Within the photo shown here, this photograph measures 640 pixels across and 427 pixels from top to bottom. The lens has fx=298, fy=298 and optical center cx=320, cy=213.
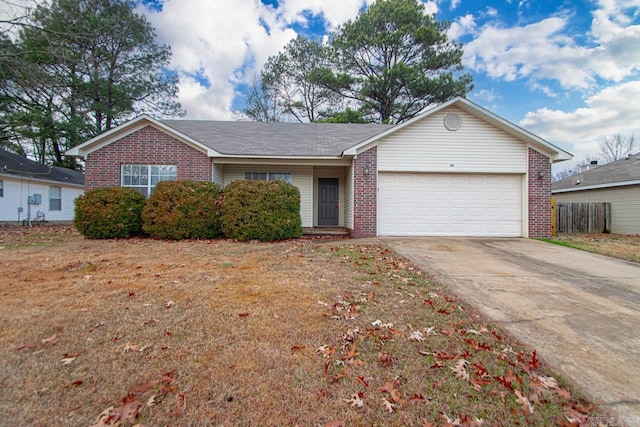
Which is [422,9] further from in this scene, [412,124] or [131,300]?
[131,300]

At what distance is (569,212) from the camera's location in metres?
13.6

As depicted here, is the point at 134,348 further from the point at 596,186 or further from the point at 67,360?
the point at 596,186

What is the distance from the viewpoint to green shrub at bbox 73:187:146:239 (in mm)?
9109

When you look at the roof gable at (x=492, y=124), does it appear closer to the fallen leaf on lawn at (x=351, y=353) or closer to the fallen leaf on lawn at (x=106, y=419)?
the fallen leaf on lawn at (x=351, y=353)

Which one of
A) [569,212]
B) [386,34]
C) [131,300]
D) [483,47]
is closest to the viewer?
[131,300]

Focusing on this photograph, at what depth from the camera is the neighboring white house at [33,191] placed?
14799 mm

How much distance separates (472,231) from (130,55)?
26057mm

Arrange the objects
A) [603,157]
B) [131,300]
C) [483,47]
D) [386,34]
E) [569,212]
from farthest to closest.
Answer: [603,157], [386,34], [483,47], [569,212], [131,300]

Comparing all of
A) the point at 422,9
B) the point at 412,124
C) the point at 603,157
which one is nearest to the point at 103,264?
the point at 412,124

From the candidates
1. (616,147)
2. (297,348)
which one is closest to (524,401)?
(297,348)

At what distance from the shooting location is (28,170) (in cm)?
1611

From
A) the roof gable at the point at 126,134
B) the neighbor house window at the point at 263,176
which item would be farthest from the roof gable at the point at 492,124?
the roof gable at the point at 126,134

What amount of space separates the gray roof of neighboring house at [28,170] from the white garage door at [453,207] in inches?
710

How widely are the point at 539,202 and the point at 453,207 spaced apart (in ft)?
9.27
